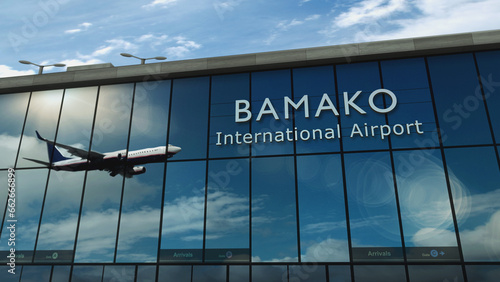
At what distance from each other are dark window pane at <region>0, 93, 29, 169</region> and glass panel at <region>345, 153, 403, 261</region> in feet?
55.9

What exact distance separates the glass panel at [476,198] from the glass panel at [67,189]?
1713cm

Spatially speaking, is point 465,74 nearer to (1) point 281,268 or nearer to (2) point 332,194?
(2) point 332,194

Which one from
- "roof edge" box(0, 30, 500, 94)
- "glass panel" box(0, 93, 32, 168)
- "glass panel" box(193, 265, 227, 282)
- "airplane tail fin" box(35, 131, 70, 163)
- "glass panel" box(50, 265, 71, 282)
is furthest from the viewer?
→ "glass panel" box(0, 93, 32, 168)

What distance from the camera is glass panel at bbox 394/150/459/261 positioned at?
1572cm

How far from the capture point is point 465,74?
714 inches

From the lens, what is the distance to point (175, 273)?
1712 centimetres

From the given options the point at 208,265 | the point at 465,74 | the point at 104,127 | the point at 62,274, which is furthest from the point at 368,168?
the point at 62,274

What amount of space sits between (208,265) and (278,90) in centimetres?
886

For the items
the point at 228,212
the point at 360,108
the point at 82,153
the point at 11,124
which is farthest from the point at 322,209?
the point at 11,124

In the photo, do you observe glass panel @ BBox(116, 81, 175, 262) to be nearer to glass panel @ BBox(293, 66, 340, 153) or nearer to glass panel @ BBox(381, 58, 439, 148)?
glass panel @ BBox(293, 66, 340, 153)

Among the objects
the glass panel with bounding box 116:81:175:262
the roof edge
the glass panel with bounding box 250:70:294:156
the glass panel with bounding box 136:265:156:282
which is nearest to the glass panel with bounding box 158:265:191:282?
the glass panel with bounding box 136:265:156:282

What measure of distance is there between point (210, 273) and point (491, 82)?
49.7ft

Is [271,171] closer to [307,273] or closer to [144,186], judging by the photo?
[307,273]

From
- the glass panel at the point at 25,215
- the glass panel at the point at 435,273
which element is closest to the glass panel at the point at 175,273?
the glass panel at the point at 25,215
